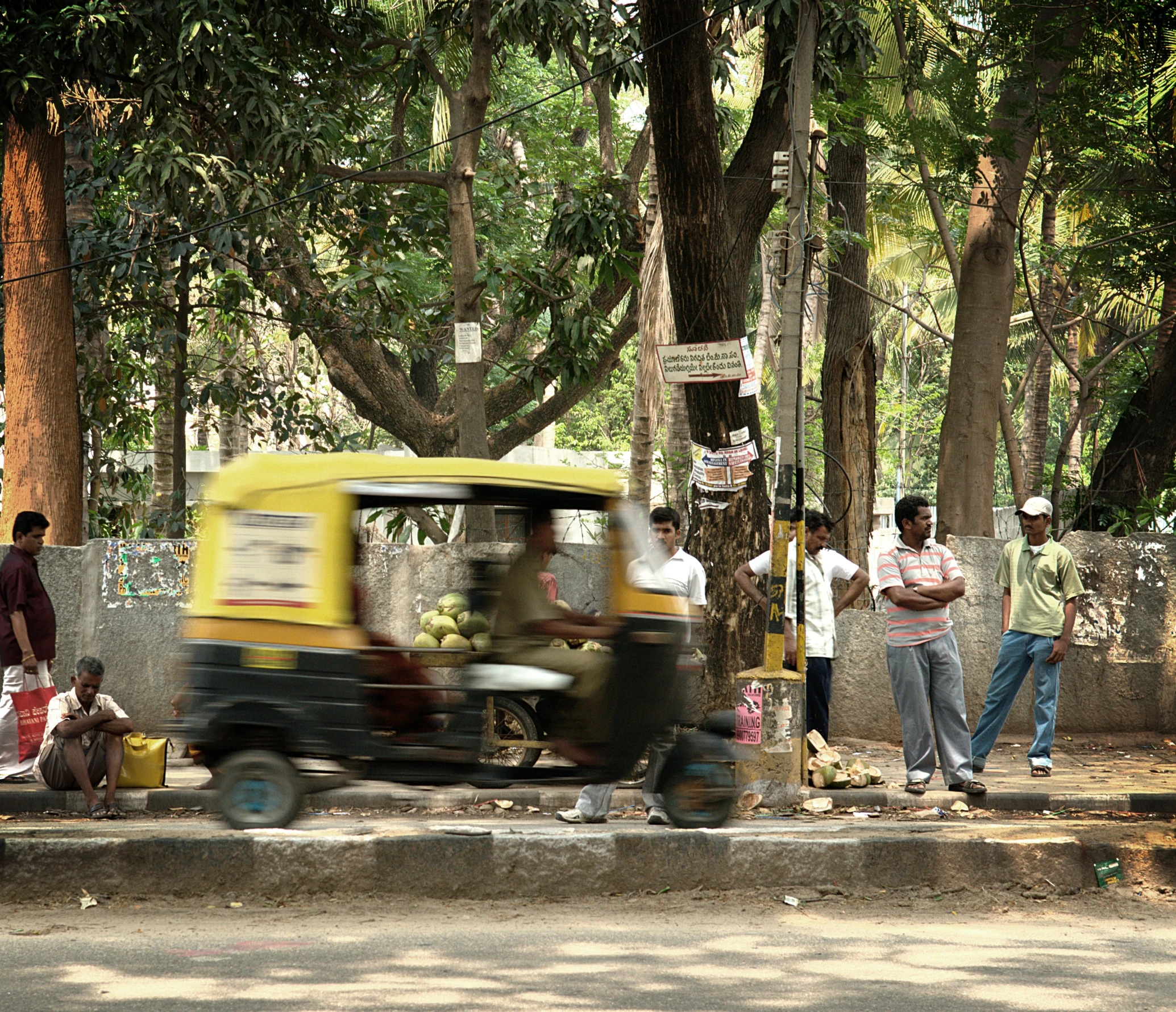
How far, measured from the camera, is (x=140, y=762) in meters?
8.41

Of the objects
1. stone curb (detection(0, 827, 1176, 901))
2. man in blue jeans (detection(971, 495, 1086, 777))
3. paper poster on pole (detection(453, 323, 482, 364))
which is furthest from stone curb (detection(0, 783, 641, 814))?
paper poster on pole (detection(453, 323, 482, 364))

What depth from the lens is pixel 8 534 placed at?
10.3 m

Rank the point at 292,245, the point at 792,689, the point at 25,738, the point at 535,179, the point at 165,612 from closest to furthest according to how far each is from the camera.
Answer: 1. the point at 792,689
2. the point at 25,738
3. the point at 165,612
4. the point at 292,245
5. the point at 535,179

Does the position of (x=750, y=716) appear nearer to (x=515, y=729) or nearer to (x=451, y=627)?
(x=515, y=729)

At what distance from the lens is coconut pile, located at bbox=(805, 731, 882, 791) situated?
8266 millimetres

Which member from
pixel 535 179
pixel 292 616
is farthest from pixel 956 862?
pixel 535 179

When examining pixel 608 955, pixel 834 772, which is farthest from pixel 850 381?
pixel 608 955

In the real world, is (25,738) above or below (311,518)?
below

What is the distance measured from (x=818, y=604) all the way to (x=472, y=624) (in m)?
2.79

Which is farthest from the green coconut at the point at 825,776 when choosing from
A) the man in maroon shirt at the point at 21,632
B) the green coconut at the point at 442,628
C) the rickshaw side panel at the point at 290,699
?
the man in maroon shirt at the point at 21,632

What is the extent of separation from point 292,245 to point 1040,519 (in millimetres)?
7549

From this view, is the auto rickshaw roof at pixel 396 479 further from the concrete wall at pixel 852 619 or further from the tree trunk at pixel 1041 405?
the tree trunk at pixel 1041 405

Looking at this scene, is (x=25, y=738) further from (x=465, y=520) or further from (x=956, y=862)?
(x=956, y=862)

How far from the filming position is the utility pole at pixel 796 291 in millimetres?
7863
